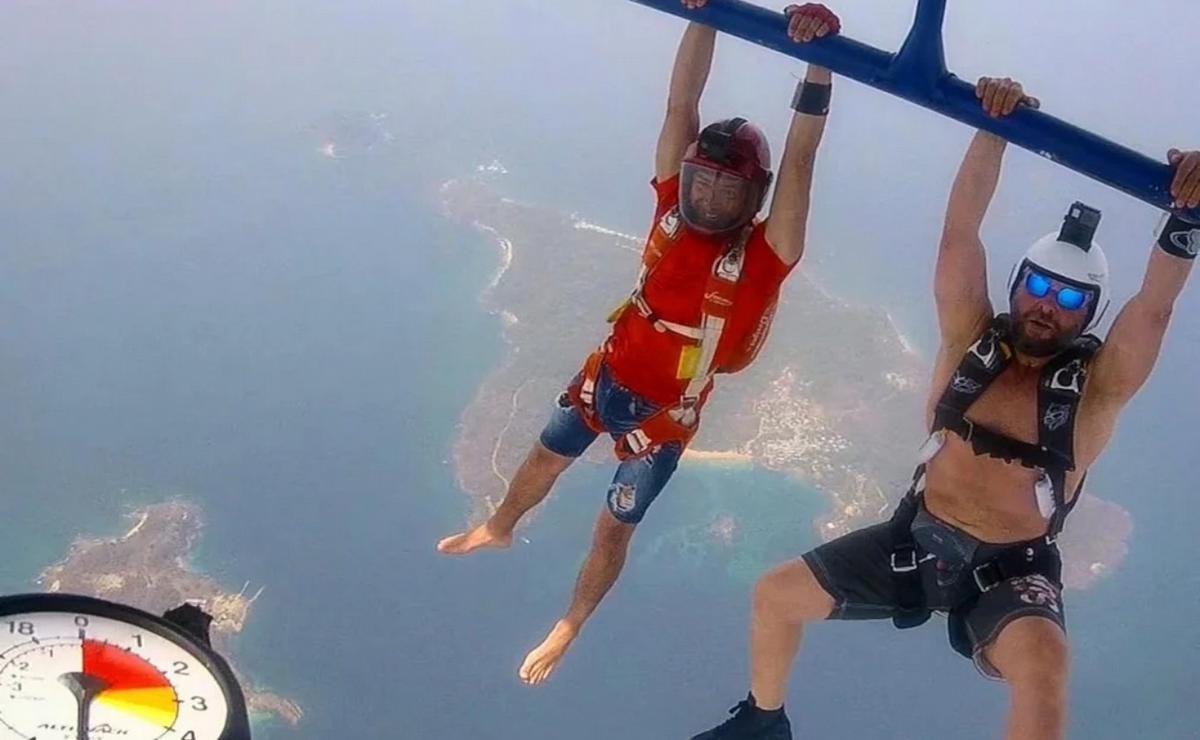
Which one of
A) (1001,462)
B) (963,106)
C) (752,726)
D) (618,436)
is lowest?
(752,726)

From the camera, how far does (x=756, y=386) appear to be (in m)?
22.9

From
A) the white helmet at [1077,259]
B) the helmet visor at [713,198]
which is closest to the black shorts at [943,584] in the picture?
the white helmet at [1077,259]

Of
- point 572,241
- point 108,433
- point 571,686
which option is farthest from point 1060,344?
point 572,241

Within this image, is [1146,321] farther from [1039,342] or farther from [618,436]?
[618,436]

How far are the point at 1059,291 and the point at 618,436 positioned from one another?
4.48ft

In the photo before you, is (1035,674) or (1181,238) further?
(1035,674)

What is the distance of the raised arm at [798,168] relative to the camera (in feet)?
9.19

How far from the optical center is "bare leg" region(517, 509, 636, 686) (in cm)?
398

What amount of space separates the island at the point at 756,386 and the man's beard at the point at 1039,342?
51.7 ft

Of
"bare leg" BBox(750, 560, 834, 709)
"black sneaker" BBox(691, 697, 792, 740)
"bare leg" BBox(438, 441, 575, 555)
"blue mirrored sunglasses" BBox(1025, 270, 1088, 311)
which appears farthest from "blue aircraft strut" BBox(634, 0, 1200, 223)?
"bare leg" BBox(438, 441, 575, 555)

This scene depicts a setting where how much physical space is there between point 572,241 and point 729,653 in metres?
9.87

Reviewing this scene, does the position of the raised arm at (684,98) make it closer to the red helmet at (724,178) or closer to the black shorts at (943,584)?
the red helmet at (724,178)

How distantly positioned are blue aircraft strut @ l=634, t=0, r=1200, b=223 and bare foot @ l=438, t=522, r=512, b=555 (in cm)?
244

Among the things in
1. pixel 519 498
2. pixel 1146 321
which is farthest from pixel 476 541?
pixel 1146 321
